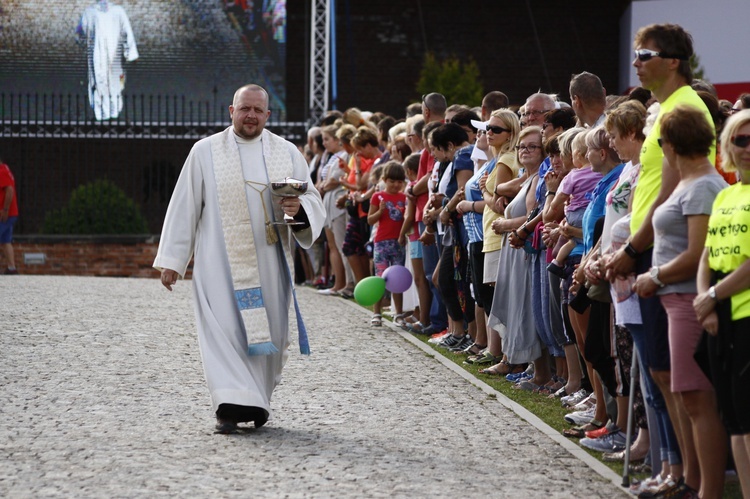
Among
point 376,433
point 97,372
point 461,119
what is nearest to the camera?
point 376,433

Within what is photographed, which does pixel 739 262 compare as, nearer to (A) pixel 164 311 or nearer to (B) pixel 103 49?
(A) pixel 164 311

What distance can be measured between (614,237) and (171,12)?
22224mm

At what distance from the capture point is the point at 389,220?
1367 cm

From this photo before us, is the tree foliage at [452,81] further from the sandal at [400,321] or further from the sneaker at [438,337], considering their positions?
the sneaker at [438,337]

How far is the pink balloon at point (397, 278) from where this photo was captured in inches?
510

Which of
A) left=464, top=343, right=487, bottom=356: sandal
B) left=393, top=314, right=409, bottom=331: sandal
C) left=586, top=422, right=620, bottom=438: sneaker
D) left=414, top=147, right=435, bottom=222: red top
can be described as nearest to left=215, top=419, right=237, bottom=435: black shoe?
left=586, top=422, right=620, bottom=438: sneaker

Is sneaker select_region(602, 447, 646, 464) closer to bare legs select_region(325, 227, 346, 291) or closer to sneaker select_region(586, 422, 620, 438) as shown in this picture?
sneaker select_region(586, 422, 620, 438)

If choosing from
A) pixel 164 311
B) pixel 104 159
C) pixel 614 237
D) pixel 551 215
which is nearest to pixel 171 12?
pixel 104 159

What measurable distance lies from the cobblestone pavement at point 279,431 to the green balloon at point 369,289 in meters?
0.49

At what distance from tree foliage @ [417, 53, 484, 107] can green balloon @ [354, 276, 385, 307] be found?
49.4 ft

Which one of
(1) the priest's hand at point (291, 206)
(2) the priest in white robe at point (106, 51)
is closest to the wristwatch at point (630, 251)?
(1) the priest's hand at point (291, 206)

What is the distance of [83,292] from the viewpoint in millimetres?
17562

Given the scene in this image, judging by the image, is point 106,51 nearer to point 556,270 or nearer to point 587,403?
point 556,270

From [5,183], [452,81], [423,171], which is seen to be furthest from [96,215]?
[423,171]
